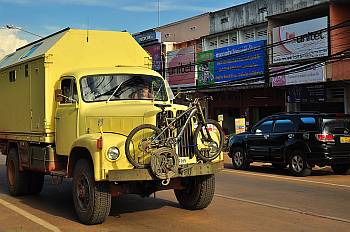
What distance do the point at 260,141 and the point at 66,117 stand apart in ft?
29.4

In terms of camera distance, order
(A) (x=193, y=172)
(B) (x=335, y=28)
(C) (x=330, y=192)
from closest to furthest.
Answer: (A) (x=193, y=172), (C) (x=330, y=192), (B) (x=335, y=28)

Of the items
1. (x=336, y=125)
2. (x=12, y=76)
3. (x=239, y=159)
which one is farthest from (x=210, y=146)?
(x=239, y=159)

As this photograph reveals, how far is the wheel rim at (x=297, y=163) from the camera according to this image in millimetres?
14750

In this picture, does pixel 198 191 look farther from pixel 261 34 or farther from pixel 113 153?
pixel 261 34

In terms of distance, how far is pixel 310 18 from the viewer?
2723 cm

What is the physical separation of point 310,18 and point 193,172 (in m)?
21.8

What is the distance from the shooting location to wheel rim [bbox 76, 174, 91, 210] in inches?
301

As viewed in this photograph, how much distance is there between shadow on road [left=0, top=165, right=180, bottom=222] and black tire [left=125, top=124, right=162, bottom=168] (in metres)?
1.57

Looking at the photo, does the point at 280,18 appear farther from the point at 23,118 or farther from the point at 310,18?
the point at 23,118

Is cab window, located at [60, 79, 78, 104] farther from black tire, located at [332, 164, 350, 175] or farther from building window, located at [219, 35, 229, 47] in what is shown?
building window, located at [219, 35, 229, 47]

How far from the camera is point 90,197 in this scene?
7.52 m

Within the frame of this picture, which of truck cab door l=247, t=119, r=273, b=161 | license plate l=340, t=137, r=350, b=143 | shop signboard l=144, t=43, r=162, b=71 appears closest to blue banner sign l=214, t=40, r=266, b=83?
shop signboard l=144, t=43, r=162, b=71

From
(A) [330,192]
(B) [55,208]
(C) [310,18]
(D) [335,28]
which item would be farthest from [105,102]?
(C) [310,18]

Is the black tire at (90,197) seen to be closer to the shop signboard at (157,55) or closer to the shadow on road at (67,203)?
the shadow on road at (67,203)
